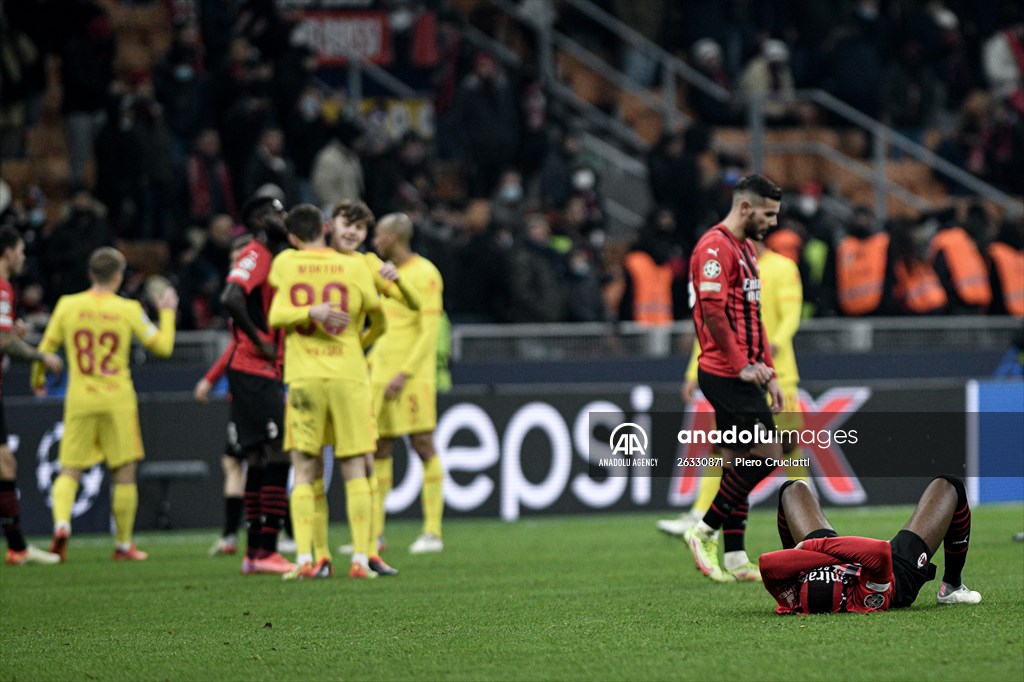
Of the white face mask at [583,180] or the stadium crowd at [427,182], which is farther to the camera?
the white face mask at [583,180]

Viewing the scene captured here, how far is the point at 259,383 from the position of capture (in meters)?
11.4

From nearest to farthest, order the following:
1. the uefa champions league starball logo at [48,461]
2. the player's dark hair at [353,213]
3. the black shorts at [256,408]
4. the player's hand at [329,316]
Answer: the player's hand at [329,316] < the player's dark hair at [353,213] < the black shorts at [256,408] < the uefa champions league starball logo at [48,461]

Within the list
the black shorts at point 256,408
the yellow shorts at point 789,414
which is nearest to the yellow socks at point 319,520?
the black shorts at point 256,408

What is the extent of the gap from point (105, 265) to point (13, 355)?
0.90 meters

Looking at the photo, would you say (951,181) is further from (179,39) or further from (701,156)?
(179,39)

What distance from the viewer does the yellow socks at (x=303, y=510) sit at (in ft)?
33.1

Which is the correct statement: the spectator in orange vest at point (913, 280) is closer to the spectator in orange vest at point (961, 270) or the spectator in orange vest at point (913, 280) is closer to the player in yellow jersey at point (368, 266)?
the spectator in orange vest at point (961, 270)

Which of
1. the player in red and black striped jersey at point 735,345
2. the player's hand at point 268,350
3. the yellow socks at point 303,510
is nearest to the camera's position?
the player in red and black striped jersey at point 735,345

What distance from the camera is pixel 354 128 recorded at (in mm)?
19156

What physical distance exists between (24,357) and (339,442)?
10.4ft

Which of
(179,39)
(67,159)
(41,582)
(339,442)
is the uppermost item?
(179,39)

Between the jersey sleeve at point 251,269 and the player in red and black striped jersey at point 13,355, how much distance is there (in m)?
1.66

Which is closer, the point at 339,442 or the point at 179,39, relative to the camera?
the point at 339,442

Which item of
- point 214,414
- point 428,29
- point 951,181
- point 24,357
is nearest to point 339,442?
point 24,357
